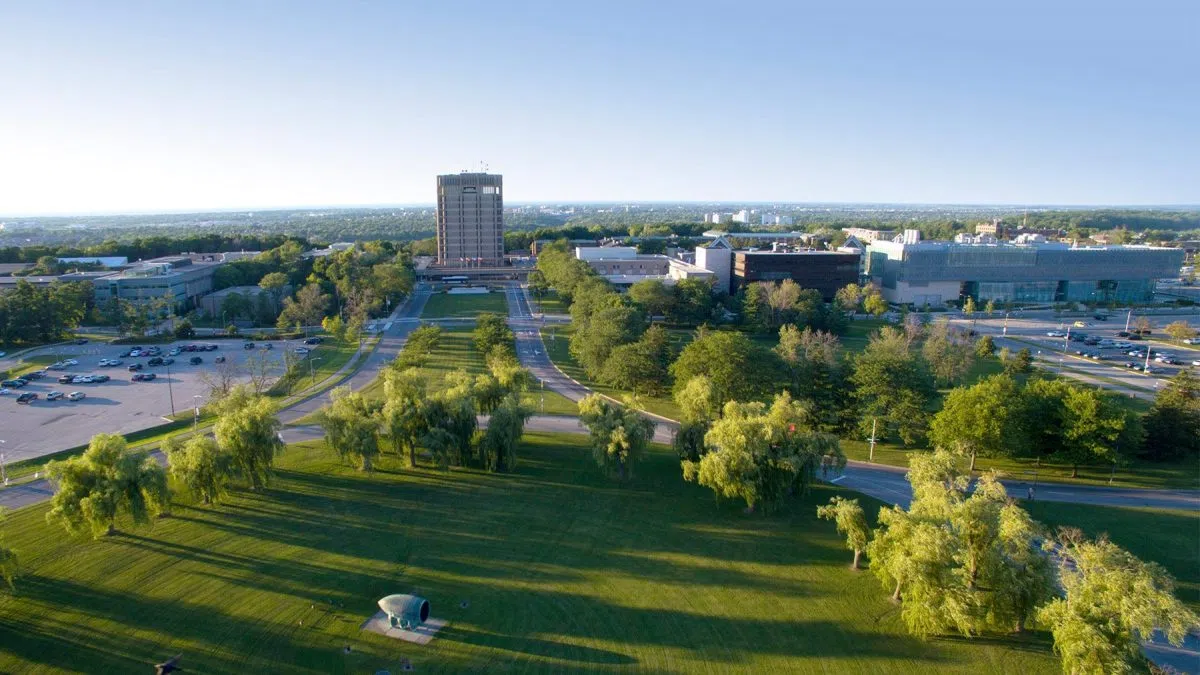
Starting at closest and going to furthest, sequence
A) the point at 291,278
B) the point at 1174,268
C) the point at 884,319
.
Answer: the point at 884,319, the point at 291,278, the point at 1174,268

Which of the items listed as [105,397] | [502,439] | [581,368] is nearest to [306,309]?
[105,397]

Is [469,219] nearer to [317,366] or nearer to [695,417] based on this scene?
[317,366]

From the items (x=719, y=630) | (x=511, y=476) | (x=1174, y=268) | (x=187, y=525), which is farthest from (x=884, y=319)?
(x=187, y=525)

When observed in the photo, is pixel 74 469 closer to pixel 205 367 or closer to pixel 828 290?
pixel 205 367

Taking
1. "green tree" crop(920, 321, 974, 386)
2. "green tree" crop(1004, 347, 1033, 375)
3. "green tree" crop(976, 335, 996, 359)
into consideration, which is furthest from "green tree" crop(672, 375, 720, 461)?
"green tree" crop(976, 335, 996, 359)

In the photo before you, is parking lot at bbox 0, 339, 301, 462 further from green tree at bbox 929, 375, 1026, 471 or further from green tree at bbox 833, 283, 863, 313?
green tree at bbox 833, 283, 863, 313
